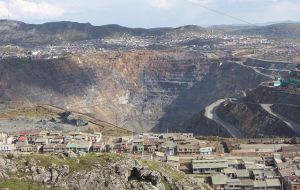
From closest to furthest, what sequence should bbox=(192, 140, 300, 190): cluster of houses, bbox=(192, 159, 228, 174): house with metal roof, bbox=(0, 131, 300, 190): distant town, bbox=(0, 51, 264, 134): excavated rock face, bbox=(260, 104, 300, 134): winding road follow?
bbox=(192, 140, 300, 190): cluster of houses, bbox=(0, 131, 300, 190): distant town, bbox=(192, 159, 228, 174): house with metal roof, bbox=(260, 104, 300, 134): winding road, bbox=(0, 51, 264, 134): excavated rock face

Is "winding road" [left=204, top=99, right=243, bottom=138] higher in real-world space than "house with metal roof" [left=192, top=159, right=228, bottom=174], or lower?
lower

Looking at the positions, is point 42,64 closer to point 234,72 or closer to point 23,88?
point 23,88

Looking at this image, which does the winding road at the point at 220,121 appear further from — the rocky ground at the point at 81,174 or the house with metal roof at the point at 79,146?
the rocky ground at the point at 81,174

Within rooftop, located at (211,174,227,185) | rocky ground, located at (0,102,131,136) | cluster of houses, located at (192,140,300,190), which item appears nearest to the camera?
rooftop, located at (211,174,227,185)

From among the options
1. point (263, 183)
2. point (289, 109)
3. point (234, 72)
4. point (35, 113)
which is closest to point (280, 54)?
Result: point (234, 72)

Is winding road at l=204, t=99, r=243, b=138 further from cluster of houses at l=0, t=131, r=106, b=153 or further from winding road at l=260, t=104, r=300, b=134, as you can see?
cluster of houses at l=0, t=131, r=106, b=153

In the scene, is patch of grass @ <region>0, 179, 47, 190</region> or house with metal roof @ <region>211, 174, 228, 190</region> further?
house with metal roof @ <region>211, 174, 228, 190</region>

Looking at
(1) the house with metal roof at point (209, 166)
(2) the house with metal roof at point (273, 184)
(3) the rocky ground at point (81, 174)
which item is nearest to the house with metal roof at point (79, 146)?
(1) the house with metal roof at point (209, 166)

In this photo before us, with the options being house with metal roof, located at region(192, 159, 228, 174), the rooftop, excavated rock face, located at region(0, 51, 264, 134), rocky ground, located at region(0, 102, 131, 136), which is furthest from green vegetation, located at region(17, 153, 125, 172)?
excavated rock face, located at region(0, 51, 264, 134)
